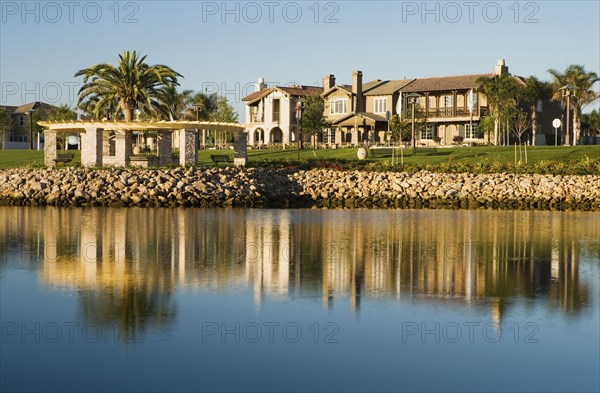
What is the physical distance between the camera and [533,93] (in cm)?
8169

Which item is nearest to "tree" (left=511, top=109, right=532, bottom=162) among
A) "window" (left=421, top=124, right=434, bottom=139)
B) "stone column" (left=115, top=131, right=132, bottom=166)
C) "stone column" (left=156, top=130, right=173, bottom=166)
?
"window" (left=421, top=124, right=434, bottom=139)

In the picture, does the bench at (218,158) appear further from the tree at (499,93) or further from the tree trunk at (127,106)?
the tree at (499,93)

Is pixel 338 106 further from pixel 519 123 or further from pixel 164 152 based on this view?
pixel 164 152

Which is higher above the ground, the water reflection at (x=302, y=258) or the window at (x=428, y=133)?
the window at (x=428, y=133)

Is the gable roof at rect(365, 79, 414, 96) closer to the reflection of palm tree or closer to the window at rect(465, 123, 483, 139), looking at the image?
the window at rect(465, 123, 483, 139)

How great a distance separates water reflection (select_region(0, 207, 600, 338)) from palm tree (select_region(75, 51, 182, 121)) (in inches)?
983

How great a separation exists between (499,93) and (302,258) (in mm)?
61054

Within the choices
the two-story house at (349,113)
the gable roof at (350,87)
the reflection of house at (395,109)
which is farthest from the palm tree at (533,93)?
the gable roof at (350,87)

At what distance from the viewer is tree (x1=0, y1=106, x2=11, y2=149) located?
110m

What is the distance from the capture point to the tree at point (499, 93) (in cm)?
7719

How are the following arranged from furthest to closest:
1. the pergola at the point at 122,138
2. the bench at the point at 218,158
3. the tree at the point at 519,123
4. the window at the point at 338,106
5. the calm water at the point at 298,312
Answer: the window at the point at 338,106 < the tree at the point at 519,123 < the bench at the point at 218,158 < the pergola at the point at 122,138 < the calm water at the point at 298,312

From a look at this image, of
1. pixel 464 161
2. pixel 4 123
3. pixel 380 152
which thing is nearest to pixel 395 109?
pixel 380 152

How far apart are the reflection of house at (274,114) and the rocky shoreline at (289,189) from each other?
1745 inches

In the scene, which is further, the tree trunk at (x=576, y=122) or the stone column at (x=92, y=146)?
the tree trunk at (x=576, y=122)
